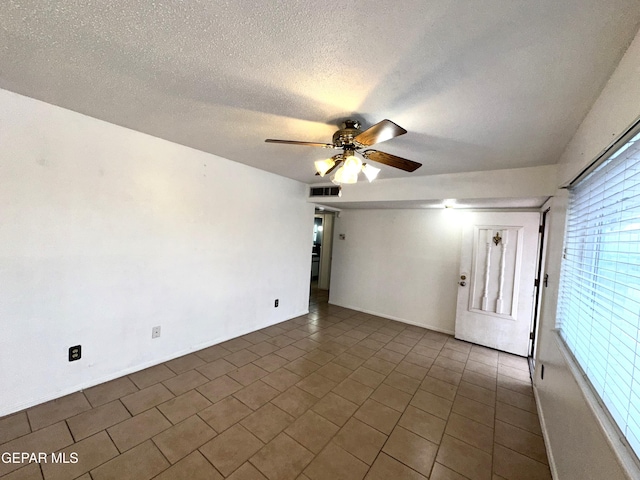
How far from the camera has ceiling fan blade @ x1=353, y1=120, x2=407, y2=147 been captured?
4.66 ft

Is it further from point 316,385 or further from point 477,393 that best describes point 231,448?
point 477,393

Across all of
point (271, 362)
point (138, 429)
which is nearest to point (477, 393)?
point (271, 362)

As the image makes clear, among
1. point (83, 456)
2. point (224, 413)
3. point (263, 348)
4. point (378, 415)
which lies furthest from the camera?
point (263, 348)

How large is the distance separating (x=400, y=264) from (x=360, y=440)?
3.17m

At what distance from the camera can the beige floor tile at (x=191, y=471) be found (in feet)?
5.06

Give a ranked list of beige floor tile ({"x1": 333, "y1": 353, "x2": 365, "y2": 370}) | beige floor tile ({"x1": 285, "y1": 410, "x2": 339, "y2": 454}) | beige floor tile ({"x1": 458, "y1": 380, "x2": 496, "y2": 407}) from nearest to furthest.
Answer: beige floor tile ({"x1": 285, "y1": 410, "x2": 339, "y2": 454})
beige floor tile ({"x1": 458, "y1": 380, "x2": 496, "y2": 407})
beige floor tile ({"x1": 333, "y1": 353, "x2": 365, "y2": 370})

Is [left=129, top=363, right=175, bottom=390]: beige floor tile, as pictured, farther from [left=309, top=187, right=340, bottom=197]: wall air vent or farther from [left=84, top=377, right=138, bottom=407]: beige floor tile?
[left=309, top=187, right=340, bottom=197]: wall air vent

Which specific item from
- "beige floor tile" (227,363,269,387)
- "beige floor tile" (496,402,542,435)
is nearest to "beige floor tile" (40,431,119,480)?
"beige floor tile" (227,363,269,387)

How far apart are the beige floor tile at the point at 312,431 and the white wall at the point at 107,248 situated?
1692 mm

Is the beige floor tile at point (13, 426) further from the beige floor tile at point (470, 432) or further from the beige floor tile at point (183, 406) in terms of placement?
the beige floor tile at point (470, 432)

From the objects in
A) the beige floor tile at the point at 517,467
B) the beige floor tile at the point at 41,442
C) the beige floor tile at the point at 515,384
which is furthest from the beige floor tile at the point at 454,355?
the beige floor tile at the point at 41,442

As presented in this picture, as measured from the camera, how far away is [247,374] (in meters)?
2.68

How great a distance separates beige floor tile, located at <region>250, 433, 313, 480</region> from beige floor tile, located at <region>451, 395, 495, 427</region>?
1456 mm

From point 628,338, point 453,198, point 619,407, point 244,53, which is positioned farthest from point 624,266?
point 453,198
